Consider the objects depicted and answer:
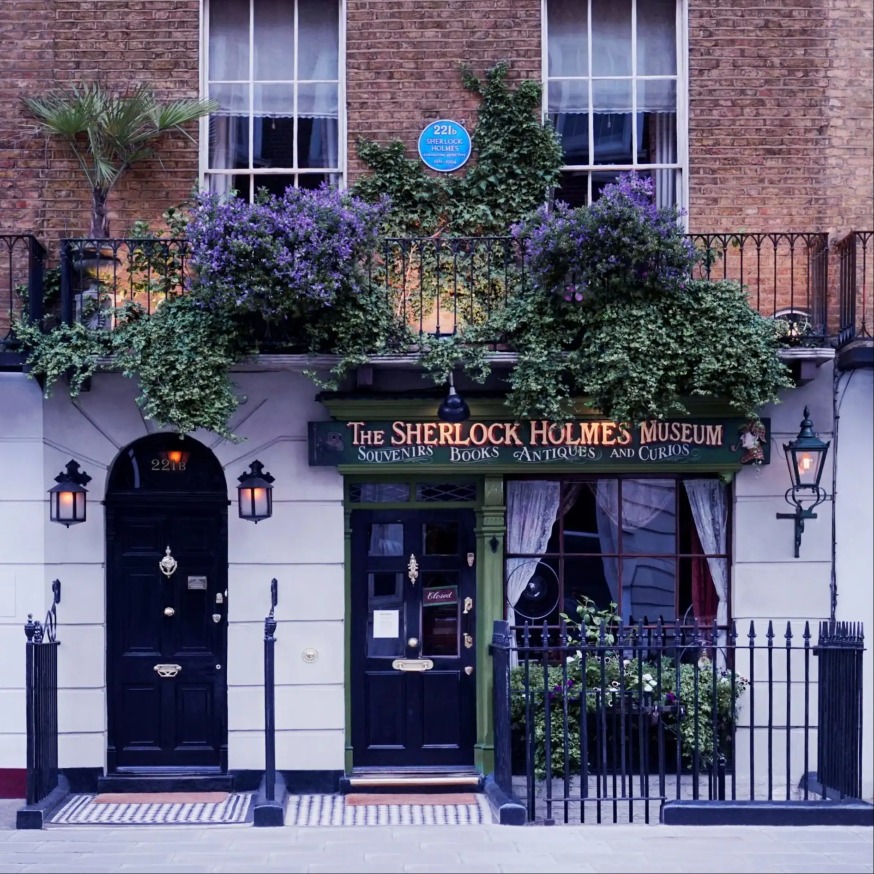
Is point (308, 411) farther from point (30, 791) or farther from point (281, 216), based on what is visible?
point (30, 791)

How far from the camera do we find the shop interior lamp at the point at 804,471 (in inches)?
388

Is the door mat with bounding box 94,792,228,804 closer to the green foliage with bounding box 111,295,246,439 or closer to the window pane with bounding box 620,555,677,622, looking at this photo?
the green foliage with bounding box 111,295,246,439

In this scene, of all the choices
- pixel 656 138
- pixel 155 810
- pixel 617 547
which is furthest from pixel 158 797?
pixel 656 138

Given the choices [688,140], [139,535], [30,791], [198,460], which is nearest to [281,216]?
[198,460]

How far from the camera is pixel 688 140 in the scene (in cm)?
1050

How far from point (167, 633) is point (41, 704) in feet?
4.76

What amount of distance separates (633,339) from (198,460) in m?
3.94

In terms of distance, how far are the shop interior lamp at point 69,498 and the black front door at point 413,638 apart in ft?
7.63

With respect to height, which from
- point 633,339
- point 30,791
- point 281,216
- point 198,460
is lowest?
point 30,791

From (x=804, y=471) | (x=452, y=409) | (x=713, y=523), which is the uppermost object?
(x=452, y=409)

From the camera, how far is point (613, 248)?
941 centimetres

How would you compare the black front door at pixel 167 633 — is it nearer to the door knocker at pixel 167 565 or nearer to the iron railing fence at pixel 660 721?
the door knocker at pixel 167 565

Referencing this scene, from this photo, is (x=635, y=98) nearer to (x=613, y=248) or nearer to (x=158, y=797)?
(x=613, y=248)

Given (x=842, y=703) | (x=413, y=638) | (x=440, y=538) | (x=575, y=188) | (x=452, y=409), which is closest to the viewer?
A: (x=842, y=703)
